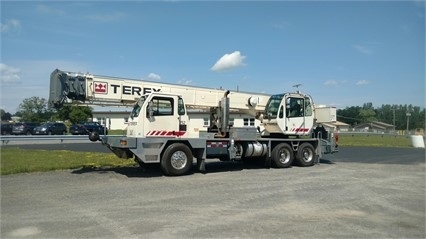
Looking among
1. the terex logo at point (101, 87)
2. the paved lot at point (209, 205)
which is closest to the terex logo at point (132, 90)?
the terex logo at point (101, 87)

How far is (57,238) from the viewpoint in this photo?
237 inches

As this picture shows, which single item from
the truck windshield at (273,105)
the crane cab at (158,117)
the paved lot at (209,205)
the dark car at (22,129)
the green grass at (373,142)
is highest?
the truck windshield at (273,105)

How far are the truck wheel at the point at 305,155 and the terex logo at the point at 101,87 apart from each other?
27.4 ft

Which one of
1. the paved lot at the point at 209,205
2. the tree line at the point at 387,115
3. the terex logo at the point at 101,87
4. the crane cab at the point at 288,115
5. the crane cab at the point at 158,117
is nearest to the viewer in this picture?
the paved lot at the point at 209,205

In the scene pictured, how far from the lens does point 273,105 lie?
17062 millimetres

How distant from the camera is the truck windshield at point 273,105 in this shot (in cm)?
1681

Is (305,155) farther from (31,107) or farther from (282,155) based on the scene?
(31,107)

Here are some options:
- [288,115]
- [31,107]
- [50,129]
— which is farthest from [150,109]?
[31,107]

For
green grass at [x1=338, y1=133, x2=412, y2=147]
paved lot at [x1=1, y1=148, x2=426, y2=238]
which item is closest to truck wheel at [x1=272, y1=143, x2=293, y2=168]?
paved lot at [x1=1, y1=148, x2=426, y2=238]

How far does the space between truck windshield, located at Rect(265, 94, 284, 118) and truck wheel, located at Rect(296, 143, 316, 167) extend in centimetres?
185

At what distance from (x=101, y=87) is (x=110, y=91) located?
354mm

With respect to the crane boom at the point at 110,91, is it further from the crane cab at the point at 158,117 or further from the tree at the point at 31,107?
the tree at the point at 31,107

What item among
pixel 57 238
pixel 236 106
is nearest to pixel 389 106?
pixel 236 106

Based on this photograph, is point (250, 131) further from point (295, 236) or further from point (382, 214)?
point (295, 236)
